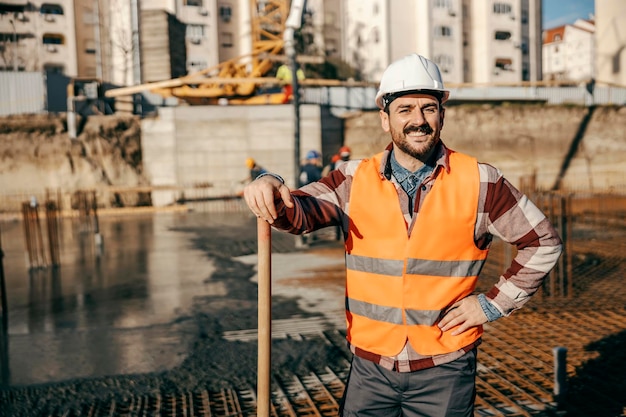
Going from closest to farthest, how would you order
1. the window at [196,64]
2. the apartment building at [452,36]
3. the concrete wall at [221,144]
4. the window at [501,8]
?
the concrete wall at [221,144] < the window at [196,64] < the apartment building at [452,36] < the window at [501,8]

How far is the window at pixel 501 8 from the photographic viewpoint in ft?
169

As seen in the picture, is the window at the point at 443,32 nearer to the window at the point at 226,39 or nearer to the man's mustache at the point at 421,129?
the window at the point at 226,39

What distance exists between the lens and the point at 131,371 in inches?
217

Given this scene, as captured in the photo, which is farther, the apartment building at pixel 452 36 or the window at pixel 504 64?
the window at pixel 504 64

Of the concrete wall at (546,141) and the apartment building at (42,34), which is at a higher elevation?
the apartment building at (42,34)

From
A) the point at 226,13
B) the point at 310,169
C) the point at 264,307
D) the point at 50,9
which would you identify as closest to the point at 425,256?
the point at 264,307

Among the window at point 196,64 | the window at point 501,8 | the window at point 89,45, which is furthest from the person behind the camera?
the window at point 501,8

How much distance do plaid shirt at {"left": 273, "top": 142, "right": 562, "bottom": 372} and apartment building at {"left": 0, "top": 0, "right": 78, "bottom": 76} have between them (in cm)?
4732

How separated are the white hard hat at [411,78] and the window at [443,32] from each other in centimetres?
4965

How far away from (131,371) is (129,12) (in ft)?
122

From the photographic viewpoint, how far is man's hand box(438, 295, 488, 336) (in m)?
2.49

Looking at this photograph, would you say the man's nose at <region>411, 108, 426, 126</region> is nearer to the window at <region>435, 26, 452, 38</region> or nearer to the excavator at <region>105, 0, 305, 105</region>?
the excavator at <region>105, 0, 305, 105</region>

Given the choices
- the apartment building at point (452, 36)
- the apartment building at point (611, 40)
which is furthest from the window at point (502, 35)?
the apartment building at point (611, 40)

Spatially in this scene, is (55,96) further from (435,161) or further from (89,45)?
(435,161)
